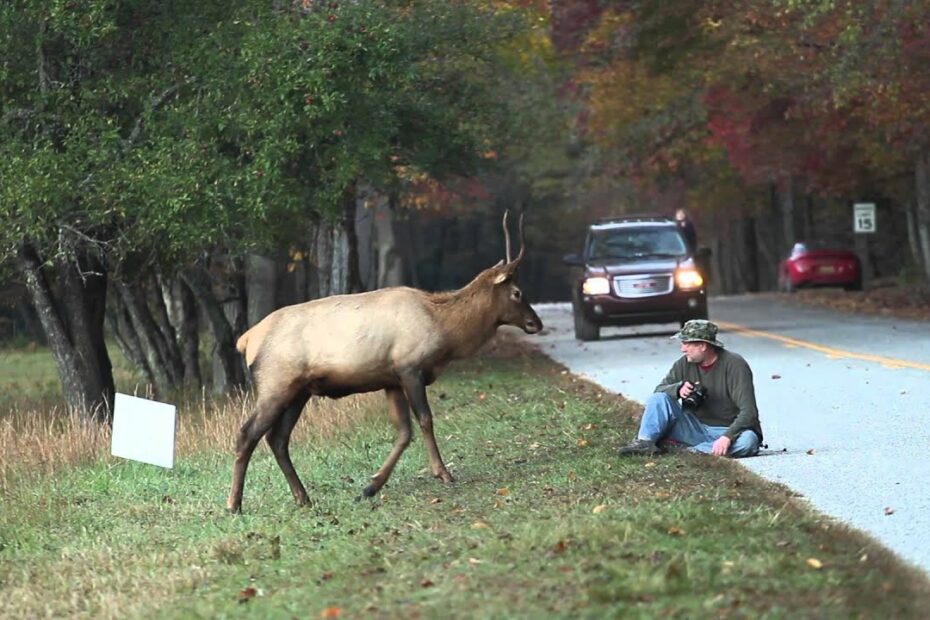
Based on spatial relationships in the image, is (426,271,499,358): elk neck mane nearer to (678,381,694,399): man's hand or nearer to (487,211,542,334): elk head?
(487,211,542,334): elk head

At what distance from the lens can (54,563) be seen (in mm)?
11750

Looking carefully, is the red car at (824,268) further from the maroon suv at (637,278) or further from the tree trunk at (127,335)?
the tree trunk at (127,335)

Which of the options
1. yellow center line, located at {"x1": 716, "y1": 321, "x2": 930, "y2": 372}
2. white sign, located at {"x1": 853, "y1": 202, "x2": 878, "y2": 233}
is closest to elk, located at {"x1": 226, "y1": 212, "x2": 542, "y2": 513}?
yellow center line, located at {"x1": 716, "y1": 321, "x2": 930, "y2": 372}

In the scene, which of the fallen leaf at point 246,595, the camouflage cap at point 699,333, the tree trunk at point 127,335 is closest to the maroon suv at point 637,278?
the tree trunk at point 127,335

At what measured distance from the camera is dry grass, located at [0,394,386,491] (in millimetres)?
17141

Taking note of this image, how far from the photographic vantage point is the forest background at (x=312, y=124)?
2141 cm

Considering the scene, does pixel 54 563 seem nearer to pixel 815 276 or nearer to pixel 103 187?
pixel 103 187

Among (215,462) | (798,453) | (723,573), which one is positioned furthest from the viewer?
(215,462)

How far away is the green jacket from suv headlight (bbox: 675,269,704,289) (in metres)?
16.6

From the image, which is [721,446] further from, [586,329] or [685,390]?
[586,329]

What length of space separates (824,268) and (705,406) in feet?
133

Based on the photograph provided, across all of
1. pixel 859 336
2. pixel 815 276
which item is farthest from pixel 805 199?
pixel 859 336

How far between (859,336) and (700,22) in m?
11.7

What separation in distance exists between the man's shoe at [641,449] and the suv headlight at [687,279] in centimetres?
1667
